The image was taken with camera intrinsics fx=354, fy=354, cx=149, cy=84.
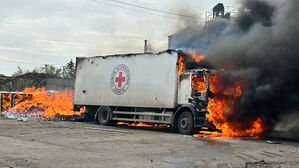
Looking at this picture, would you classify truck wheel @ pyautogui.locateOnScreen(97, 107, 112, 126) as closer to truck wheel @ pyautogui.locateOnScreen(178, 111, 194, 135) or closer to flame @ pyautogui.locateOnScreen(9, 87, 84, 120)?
flame @ pyautogui.locateOnScreen(9, 87, 84, 120)

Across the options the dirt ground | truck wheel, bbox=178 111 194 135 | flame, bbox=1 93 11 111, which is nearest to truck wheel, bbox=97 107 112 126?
truck wheel, bbox=178 111 194 135

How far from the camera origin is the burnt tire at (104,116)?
1829 cm

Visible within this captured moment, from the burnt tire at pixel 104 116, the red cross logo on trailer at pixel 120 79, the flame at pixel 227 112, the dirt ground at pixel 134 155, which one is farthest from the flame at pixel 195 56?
the dirt ground at pixel 134 155

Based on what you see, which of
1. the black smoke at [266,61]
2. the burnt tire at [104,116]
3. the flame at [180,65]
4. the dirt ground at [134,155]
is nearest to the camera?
the dirt ground at [134,155]

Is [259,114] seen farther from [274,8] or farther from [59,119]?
[59,119]

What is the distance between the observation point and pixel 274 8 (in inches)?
569

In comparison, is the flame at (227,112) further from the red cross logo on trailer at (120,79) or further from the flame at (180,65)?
the red cross logo on trailer at (120,79)

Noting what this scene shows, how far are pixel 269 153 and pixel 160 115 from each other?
272 inches

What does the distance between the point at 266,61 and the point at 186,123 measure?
3966mm

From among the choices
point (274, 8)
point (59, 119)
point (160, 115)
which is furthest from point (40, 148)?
point (59, 119)

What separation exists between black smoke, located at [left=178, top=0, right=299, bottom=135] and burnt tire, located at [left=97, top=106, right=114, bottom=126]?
6267 mm

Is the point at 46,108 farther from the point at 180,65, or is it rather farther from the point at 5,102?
the point at 180,65

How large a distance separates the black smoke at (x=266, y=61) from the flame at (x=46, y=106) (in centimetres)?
1050

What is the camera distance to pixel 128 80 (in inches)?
688
